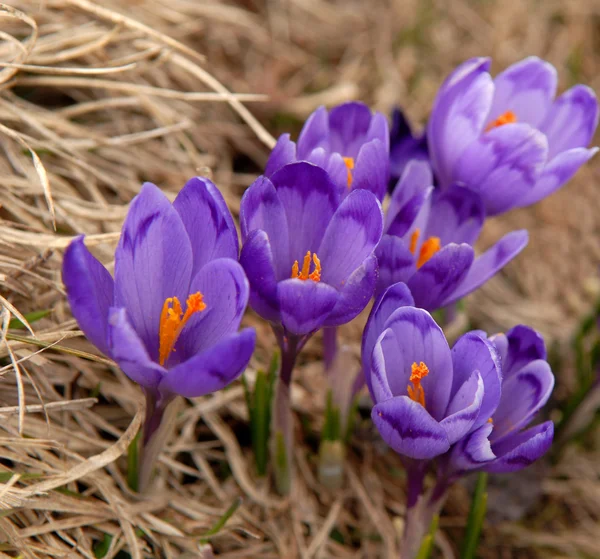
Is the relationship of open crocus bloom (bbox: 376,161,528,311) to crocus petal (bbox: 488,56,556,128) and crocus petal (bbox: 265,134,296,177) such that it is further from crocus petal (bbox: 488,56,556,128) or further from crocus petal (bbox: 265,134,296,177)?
crocus petal (bbox: 488,56,556,128)

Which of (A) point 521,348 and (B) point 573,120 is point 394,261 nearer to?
(A) point 521,348

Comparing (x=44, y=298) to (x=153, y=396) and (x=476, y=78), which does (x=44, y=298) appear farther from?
(x=476, y=78)

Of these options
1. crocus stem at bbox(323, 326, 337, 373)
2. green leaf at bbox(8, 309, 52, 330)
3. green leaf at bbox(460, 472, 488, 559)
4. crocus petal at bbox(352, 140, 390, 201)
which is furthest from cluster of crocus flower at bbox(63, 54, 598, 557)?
green leaf at bbox(8, 309, 52, 330)

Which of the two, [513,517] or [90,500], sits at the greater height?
[90,500]

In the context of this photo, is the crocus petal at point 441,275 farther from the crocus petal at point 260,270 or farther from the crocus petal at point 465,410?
the crocus petal at point 260,270

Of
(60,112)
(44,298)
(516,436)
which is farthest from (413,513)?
(60,112)

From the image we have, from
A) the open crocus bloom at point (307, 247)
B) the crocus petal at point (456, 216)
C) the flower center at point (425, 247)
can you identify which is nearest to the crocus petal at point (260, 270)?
the open crocus bloom at point (307, 247)
